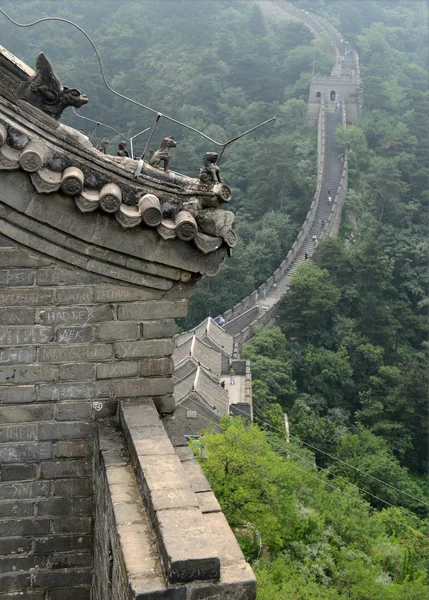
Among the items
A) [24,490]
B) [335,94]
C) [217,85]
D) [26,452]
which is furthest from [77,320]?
[217,85]

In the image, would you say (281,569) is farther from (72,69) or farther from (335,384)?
(72,69)

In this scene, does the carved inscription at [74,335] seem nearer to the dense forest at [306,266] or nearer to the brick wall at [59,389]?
the brick wall at [59,389]

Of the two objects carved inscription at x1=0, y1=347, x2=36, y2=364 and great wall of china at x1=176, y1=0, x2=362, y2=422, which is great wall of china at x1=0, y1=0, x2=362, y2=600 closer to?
carved inscription at x1=0, y1=347, x2=36, y2=364

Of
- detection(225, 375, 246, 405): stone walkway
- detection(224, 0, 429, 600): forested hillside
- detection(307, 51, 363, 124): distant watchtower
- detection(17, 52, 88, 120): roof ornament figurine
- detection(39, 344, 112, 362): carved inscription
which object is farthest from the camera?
detection(307, 51, 363, 124): distant watchtower

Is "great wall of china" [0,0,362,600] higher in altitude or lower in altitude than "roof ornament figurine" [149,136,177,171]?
lower

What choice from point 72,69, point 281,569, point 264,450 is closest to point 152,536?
point 281,569

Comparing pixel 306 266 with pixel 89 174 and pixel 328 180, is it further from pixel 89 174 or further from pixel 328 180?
pixel 89 174

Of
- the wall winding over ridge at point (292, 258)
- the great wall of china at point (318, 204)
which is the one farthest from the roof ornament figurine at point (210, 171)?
the wall winding over ridge at point (292, 258)

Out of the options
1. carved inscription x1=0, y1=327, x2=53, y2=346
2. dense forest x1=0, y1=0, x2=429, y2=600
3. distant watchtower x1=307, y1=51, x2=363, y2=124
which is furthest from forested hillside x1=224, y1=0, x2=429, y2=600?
carved inscription x1=0, y1=327, x2=53, y2=346
